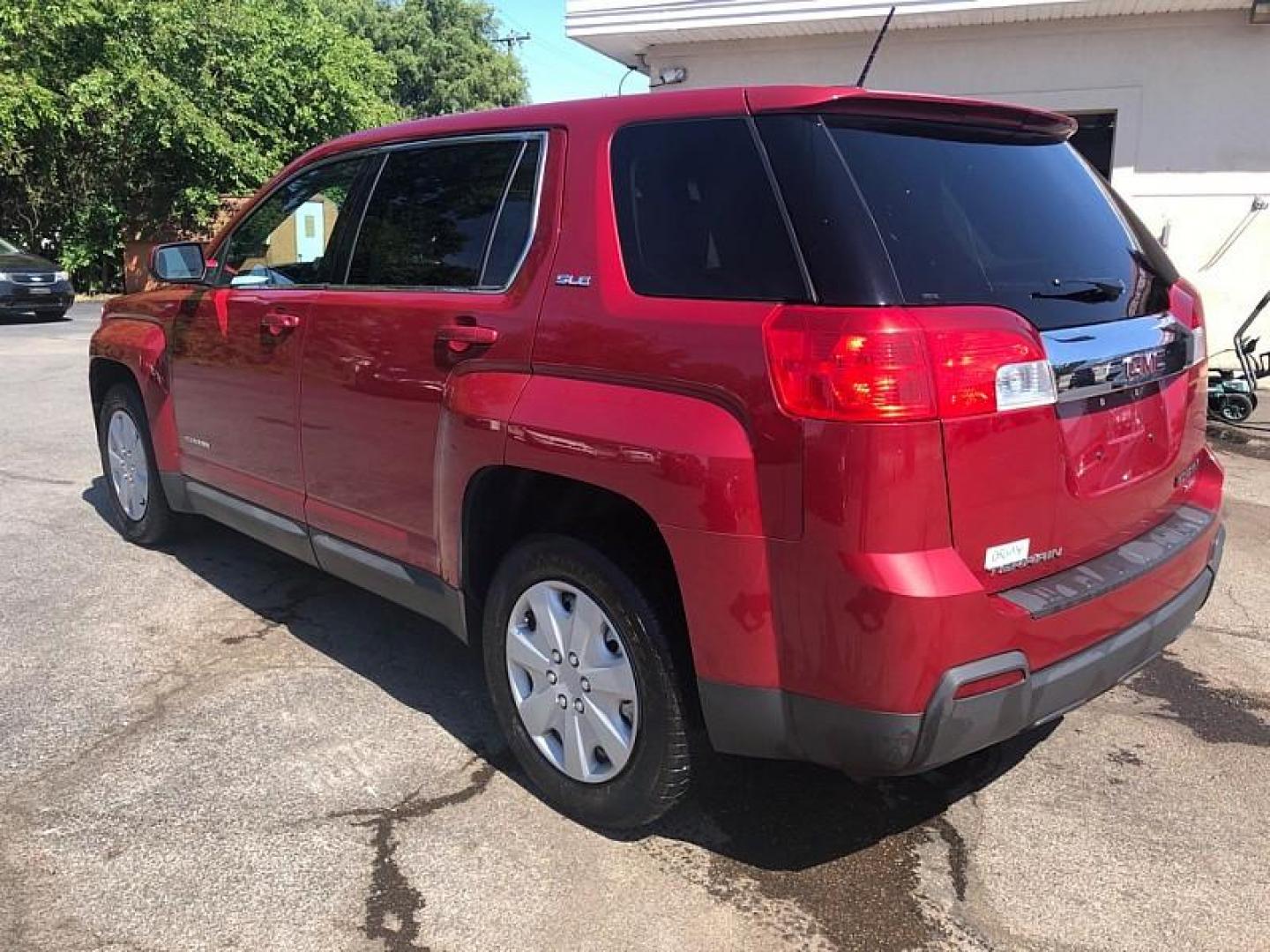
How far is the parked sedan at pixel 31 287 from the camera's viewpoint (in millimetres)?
17297

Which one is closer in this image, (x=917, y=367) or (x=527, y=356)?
(x=917, y=367)

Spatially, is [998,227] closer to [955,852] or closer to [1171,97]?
[955,852]

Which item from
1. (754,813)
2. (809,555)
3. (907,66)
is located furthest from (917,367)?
(907,66)

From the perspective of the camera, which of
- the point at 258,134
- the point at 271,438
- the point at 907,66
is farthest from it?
the point at 258,134

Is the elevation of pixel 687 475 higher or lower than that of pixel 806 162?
lower

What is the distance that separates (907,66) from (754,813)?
981 cm

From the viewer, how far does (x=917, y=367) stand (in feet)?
7.37

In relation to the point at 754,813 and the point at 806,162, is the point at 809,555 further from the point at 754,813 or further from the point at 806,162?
the point at 754,813

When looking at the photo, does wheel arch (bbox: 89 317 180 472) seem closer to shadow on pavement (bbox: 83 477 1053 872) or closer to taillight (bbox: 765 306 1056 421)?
shadow on pavement (bbox: 83 477 1053 872)

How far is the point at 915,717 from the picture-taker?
2.30 meters

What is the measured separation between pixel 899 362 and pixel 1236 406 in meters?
7.80

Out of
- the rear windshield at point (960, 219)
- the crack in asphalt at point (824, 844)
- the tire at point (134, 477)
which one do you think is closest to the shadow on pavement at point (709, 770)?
the crack in asphalt at point (824, 844)

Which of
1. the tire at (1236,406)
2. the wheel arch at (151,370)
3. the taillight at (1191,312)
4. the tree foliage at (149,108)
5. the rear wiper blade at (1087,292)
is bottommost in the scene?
the tire at (1236,406)

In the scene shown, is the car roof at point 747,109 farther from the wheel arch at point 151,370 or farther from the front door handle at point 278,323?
the wheel arch at point 151,370
